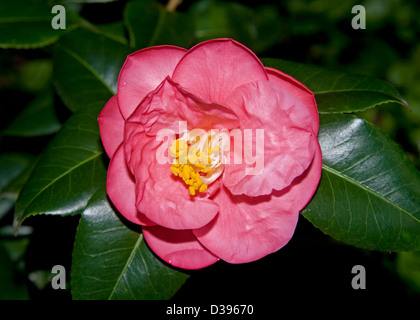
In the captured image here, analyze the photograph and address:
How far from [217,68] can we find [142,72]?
0.18m

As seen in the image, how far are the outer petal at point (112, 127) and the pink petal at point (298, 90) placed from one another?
1.26 feet

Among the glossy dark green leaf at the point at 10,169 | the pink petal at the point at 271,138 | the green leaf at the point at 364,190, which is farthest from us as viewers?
the glossy dark green leaf at the point at 10,169

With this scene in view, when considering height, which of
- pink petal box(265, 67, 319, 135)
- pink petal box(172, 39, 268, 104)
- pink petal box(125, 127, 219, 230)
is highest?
pink petal box(172, 39, 268, 104)

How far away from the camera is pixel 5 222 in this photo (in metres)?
1.82

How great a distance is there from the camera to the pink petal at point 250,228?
914 mm

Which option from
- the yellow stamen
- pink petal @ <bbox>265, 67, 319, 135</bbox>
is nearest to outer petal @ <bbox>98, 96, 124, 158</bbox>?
the yellow stamen

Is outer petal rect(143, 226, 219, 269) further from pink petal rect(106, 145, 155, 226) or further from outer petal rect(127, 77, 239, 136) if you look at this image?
outer petal rect(127, 77, 239, 136)

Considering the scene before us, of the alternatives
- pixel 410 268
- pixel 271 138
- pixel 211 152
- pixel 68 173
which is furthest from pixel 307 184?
pixel 410 268

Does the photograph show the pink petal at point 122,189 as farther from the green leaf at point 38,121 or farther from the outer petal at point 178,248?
the green leaf at point 38,121

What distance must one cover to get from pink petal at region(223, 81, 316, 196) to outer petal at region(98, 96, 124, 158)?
283 millimetres

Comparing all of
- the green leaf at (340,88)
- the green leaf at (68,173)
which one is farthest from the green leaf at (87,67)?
the green leaf at (340,88)

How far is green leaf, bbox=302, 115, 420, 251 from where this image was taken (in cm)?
98
